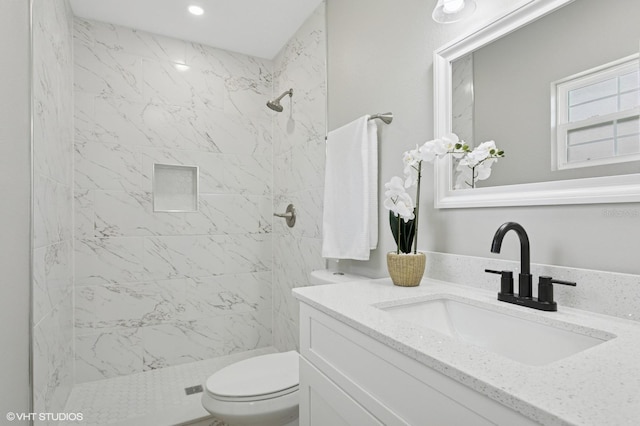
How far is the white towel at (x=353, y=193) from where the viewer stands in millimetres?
1489

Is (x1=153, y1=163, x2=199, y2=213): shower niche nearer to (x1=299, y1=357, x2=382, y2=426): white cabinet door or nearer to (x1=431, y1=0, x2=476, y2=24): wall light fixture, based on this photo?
(x1=299, y1=357, x2=382, y2=426): white cabinet door

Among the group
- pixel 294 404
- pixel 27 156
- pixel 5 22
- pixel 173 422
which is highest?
pixel 5 22

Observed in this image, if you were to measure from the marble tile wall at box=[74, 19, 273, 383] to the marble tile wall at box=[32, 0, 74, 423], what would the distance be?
0.12 m

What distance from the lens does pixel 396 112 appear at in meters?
1.42

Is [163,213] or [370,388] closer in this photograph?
[370,388]

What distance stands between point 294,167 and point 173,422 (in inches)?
64.7

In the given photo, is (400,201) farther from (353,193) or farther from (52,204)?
(52,204)

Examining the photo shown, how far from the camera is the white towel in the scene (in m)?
1.49

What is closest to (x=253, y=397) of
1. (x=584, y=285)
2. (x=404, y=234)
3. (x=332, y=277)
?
(x=332, y=277)

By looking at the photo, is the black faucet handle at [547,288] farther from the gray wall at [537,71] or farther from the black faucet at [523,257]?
the gray wall at [537,71]

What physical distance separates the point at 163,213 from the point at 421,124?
182cm

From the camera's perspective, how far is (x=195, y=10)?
2.05m

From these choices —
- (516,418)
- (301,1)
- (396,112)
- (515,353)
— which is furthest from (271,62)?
(516,418)

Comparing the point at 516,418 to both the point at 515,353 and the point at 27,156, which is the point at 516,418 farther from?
the point at 27,156
